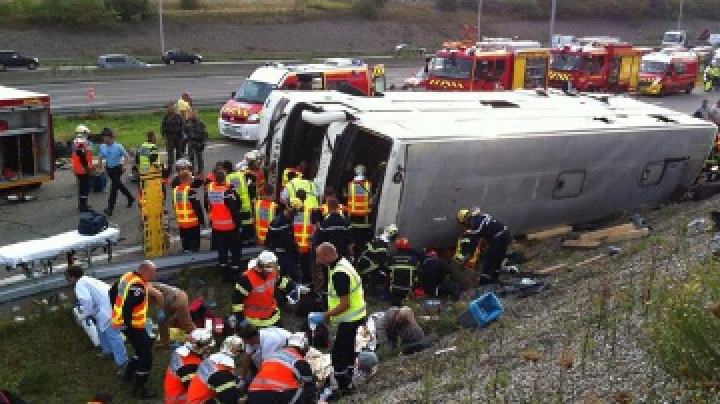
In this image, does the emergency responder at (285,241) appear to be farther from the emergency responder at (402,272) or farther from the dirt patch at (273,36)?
the dirt patch at (273,36)

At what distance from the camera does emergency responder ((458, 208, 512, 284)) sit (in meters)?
10.3

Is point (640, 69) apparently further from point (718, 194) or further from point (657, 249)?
point (657, 249)

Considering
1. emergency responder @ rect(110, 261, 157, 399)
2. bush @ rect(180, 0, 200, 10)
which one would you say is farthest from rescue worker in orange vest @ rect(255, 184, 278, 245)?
bush @ rect(180, 0, 200, 10)

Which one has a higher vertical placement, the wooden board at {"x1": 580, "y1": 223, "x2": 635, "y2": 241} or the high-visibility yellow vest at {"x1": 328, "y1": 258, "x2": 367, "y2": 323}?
the high-visibility yellow vest at {"x1": 328, "y1": 258, "x2": 367, "y2": 323}

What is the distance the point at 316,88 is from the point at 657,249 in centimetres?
1126

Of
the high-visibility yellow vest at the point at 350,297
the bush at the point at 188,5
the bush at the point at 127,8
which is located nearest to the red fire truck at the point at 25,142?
the high-visibility yellow vest at the point at 350,297

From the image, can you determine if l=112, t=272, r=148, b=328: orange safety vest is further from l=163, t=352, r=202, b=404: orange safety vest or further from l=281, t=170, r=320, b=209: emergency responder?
l=281, t=170, r=320, b=209: emergency responder

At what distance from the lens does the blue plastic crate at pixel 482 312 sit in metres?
8.70

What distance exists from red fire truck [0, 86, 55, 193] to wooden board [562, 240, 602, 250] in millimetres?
9831

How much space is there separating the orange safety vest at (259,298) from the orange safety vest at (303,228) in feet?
6.84

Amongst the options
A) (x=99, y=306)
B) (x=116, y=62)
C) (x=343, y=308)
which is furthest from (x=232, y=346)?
(x=116, y=62)

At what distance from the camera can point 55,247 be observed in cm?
954

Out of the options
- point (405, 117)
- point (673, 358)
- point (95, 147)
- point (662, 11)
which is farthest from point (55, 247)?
point (662, 11)

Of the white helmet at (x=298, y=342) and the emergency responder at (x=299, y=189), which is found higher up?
the emergency responder at (x=299, y=189)
